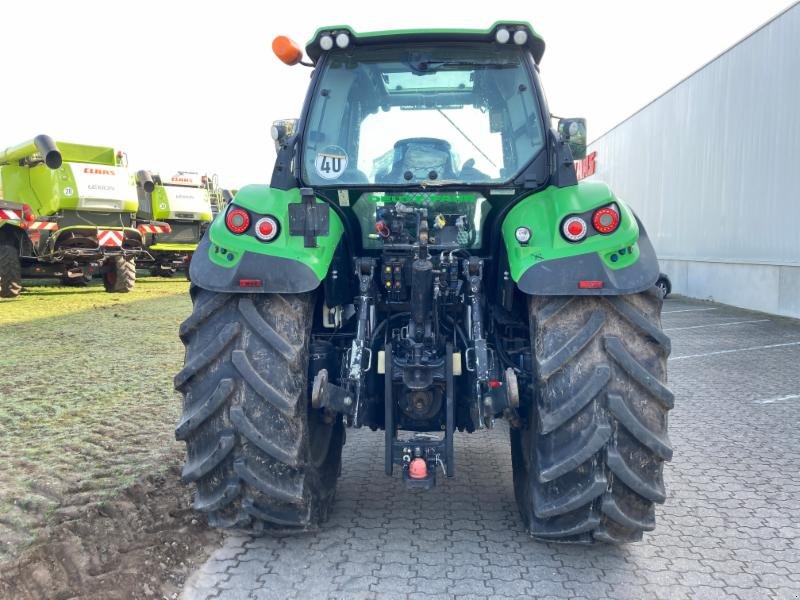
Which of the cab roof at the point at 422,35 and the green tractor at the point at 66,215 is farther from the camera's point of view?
the green tractor at the point at 66,215

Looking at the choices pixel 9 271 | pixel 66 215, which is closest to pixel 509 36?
pixel 9 271

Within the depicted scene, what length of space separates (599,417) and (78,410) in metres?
4.16

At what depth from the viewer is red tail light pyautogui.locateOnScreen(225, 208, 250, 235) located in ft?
10.3

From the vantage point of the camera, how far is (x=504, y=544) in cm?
332

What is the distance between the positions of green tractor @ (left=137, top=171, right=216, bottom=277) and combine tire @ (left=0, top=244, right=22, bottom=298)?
556cm

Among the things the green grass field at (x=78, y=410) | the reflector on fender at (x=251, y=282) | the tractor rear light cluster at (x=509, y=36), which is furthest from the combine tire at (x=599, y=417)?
the green grass field at (x=78, y=410)

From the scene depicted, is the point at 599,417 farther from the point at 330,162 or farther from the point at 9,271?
the point at 9,271

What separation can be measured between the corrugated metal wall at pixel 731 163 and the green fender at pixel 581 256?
10.3 metres

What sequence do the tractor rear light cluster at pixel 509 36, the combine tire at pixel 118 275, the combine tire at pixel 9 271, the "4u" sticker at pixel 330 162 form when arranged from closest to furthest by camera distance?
1. the tractor rear light cluster at pixel 509 36
2. the "4u" sticker at pixel 330 162
3. the combine tire at pixel 9 271
4. the combine tire at pixel 118 275

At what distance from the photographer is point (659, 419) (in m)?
2.97

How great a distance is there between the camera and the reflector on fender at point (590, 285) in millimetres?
2939

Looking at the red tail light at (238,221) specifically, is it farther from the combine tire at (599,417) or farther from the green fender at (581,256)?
the combine tire at (599,417)

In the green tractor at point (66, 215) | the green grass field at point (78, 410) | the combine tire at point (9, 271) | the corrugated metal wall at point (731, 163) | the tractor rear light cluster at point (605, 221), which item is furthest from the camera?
the green tractor at point (66, 215)

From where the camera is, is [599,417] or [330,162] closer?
[599,417]
